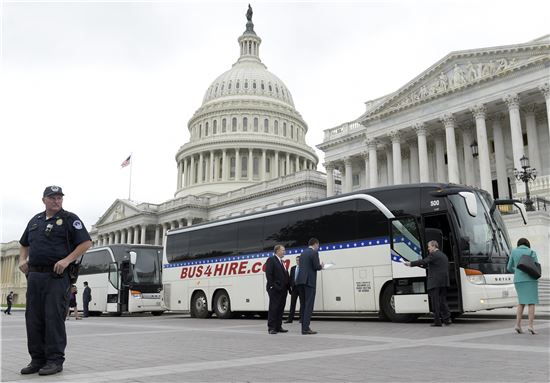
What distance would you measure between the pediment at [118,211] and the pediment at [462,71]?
5136 cm

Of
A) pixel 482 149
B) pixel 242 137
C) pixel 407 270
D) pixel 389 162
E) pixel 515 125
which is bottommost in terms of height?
pixel 407 270

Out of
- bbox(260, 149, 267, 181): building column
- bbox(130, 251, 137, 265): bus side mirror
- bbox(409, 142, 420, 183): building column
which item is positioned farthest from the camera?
bbox(260, 149, 267, 181): building column

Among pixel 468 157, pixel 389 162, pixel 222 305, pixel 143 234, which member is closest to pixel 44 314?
pixel 222 305

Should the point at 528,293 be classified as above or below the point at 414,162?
below

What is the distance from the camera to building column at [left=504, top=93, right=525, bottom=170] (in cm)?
3769

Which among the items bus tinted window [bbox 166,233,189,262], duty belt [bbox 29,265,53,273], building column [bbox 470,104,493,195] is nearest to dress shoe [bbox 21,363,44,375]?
duty belt [bbox 29,265,53,273]

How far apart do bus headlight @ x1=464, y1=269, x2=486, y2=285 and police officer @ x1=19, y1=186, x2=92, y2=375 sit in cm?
1059

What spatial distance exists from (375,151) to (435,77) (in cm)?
851

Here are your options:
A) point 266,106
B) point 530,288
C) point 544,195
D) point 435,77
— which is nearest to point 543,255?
point 544,195

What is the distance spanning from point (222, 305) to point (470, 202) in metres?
11.1

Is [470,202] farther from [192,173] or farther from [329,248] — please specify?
[192,173]

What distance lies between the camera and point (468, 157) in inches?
1772

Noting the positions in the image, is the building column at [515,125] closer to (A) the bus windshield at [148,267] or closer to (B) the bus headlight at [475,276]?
(A) the bus windshield at [148,267]

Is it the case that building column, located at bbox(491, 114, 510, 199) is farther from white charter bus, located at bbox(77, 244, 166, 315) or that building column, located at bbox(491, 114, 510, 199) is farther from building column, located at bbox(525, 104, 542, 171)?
white charter bus, located at bbox(77, 244, 166, 315)
